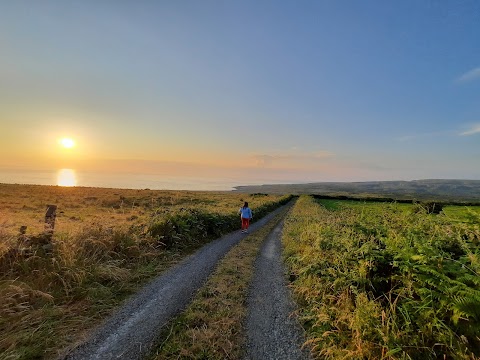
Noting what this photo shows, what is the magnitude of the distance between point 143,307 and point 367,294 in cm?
619

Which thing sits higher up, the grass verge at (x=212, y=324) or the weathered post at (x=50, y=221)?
the weathered post at (x=50, y=221)

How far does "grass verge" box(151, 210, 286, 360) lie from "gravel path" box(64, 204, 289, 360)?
39cm

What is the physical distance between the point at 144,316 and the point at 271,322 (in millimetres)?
3488

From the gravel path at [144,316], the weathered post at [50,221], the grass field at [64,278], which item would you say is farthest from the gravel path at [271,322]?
the weathered post at [50,221]

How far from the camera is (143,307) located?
8.45 m

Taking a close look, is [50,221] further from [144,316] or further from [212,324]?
[212,324]

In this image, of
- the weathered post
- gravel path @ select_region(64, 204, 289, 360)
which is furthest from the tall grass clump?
the weathered post

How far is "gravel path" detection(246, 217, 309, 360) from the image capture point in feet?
21.2

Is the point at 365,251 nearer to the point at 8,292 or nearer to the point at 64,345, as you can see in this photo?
the point at 64,345

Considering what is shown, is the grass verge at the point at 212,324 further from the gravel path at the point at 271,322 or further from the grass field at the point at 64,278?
the grass field at the point at 64,278

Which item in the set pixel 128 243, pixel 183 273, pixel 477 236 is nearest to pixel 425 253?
pixel 477 236

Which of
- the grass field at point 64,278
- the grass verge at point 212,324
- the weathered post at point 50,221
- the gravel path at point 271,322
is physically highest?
the weathered post at point 50,221

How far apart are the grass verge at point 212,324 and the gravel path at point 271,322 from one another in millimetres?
295

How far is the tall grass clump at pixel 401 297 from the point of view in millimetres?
4707
